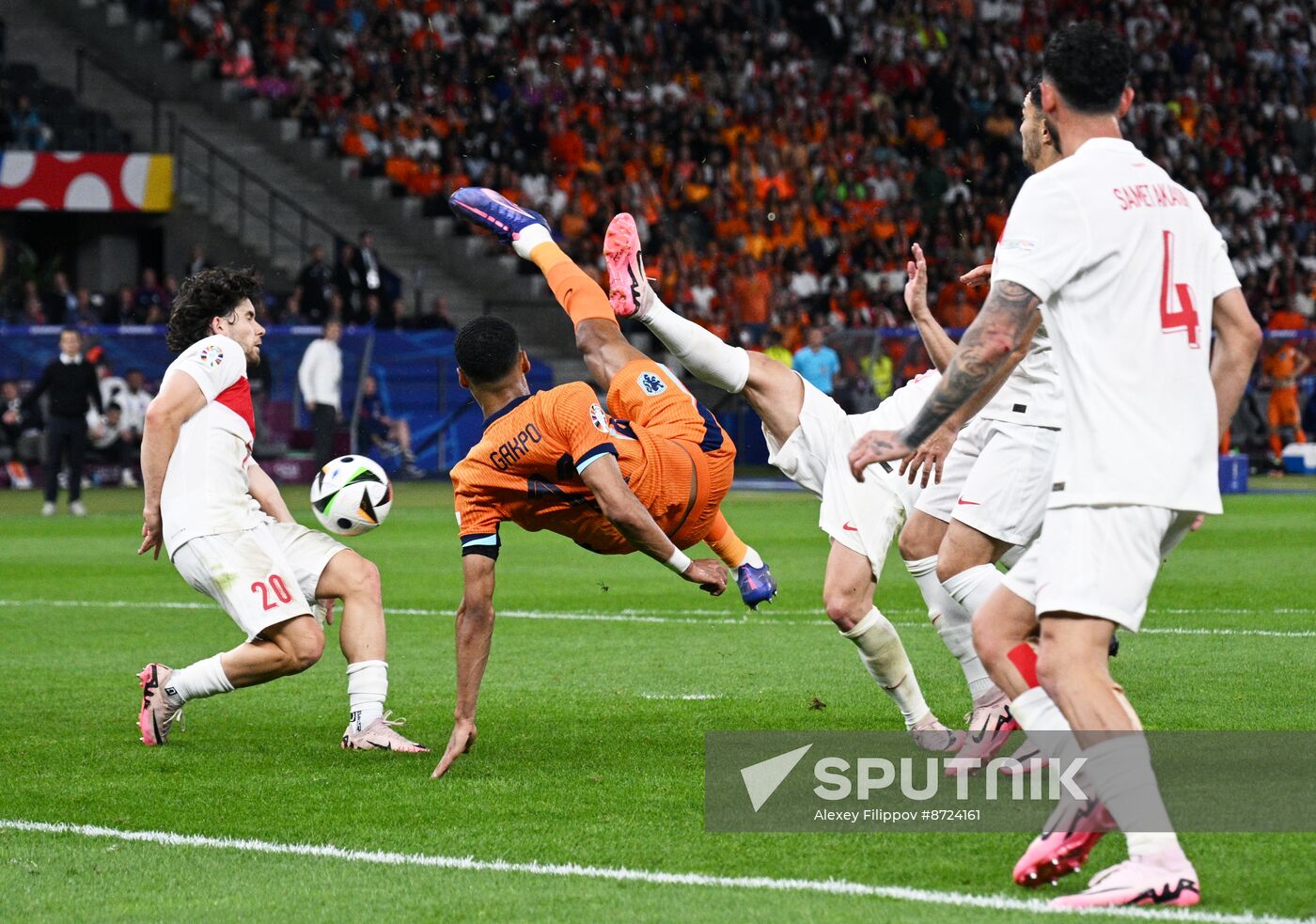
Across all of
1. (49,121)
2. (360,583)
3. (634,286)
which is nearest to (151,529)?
(360,583)

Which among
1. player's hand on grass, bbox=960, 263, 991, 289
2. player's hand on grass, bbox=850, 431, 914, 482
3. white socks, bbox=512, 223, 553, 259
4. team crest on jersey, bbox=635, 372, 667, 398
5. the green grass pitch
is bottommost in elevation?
the green grass pitch

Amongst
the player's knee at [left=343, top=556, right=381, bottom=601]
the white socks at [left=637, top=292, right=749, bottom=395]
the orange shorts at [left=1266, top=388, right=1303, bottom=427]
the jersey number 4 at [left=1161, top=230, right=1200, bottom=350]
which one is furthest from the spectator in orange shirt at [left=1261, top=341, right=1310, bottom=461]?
the jersey number 4 at [left=1161, top=230, right=1200, bottom=350]

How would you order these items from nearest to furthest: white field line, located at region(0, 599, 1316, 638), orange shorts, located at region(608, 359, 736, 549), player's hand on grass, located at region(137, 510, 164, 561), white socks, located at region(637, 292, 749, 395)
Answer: orange shorts, located at region(608, 359, 736, 549) < player's hand on grass, located at region(137, 510, 164, 561) < white socks, located at region(637, 292, 749, 395) < white field line, located at region(0, 599, 1316, 638)

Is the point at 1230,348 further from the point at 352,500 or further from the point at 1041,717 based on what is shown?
the point at 352,500

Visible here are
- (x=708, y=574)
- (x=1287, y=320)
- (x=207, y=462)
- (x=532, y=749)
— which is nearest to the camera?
(x=708, y=574)

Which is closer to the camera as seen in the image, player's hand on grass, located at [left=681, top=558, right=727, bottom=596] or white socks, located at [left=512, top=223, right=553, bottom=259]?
player's hand on grass, located at [left=681, top=558, right=727, bottom=596]

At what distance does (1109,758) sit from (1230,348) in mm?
1200

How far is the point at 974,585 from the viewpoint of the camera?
6742 mm

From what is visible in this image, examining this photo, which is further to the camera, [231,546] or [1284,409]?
[1284,409]

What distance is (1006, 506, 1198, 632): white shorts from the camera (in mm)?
4754

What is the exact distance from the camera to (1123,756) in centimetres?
475

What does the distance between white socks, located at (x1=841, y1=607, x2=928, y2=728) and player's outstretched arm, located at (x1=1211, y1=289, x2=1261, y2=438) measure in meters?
2.47

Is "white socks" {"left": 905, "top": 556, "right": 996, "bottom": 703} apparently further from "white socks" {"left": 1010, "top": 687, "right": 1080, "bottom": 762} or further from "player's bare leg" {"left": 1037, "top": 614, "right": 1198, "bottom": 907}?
"player's bare leg" {"left": 1037, "top": 614, "right": 1198, "bottom": 907}

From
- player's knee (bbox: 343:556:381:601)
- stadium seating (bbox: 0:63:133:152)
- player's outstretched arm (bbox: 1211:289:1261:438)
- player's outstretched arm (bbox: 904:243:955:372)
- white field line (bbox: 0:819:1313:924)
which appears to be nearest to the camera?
white field line (bbox: 0:819:1313:924)
